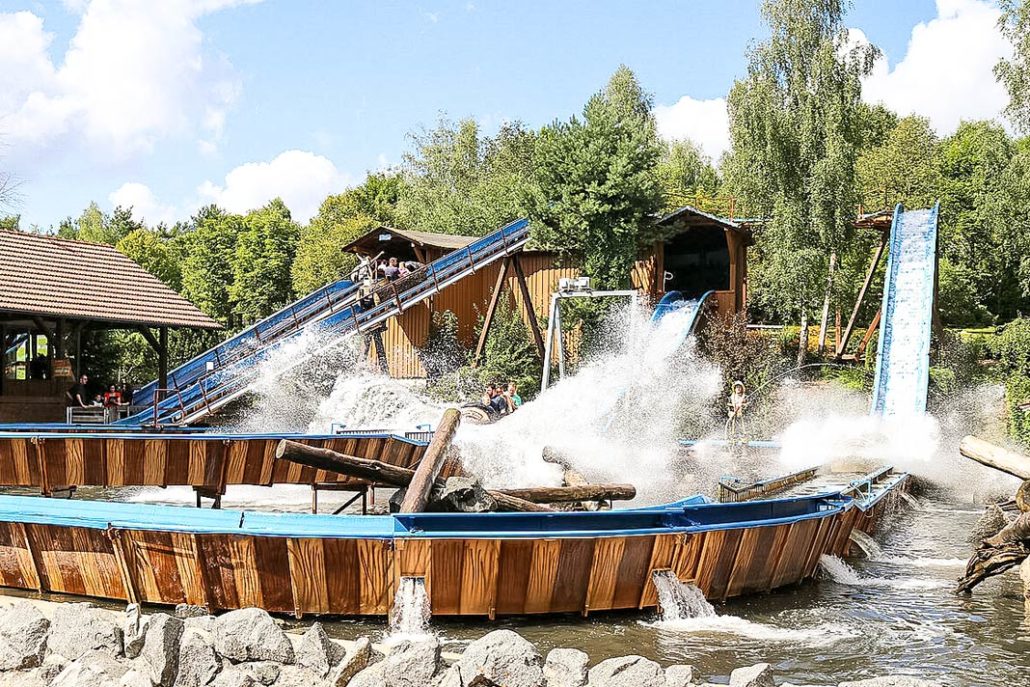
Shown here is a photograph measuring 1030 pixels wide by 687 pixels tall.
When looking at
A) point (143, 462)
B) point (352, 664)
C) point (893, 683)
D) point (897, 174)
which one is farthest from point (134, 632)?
point (897, 174)

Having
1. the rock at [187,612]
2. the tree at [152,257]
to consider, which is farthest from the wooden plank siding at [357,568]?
the tree at [152,257]

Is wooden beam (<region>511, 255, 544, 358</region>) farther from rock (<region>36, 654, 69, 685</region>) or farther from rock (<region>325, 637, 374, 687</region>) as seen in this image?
rock (<region>36, 654, 69, 685</region>)

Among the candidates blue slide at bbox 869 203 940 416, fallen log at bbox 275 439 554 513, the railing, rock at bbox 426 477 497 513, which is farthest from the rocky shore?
blue slide at bbox 869 203 940 416

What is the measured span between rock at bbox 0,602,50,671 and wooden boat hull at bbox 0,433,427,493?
21.3 ft

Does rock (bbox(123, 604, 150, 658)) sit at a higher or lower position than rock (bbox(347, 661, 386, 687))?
higher

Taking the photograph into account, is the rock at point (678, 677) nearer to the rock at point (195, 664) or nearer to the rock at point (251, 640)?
the rock at point (251, 640)

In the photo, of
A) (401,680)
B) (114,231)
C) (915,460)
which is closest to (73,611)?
(401,680)

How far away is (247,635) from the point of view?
7.05 m

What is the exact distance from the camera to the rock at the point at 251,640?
22.9 feet

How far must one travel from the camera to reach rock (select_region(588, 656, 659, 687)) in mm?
6398

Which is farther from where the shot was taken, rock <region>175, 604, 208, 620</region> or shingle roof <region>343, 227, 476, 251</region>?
shingle roof <region>343, 227, 476, 251</region>

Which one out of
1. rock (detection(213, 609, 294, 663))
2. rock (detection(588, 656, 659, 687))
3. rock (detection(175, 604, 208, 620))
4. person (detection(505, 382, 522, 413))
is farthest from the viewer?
person (detection(505, 382, 522, 413))

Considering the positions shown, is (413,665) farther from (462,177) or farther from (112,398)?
(462,177)

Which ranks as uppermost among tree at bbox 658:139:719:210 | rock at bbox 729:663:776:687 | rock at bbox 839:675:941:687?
tree at bbox 658:139:719:210
